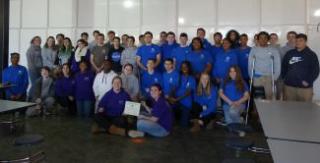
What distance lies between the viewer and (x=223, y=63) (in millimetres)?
6078

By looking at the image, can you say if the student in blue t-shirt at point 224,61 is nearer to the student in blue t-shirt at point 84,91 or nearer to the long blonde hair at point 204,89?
the long blonde hair at point 204,89

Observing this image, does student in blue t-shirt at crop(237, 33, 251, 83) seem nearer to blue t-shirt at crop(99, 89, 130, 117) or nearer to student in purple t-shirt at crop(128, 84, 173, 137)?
student in purple t-shirt at crop(128, 84, 173, 137)

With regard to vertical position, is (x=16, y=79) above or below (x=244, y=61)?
below

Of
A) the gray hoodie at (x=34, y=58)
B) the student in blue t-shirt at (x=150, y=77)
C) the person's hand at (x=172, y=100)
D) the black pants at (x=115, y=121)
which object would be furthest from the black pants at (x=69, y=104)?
Answer: the person's hand at (x=172, y=100)

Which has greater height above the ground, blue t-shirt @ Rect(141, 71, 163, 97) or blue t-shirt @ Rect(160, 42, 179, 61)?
blue t-shirt @ Rect(160, 42, 179, 61)

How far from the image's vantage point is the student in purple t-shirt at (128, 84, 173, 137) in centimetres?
497

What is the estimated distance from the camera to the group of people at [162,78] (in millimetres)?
5254

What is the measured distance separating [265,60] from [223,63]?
76 centimetres

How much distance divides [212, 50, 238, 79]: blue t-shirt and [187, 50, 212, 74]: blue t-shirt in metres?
0.19

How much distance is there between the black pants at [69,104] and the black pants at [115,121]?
1.70 m

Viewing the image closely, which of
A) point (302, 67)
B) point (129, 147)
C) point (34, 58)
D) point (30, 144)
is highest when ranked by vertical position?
point (34, 58)

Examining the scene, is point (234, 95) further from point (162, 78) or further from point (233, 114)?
point (162, 78)

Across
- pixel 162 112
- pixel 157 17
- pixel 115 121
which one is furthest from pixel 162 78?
pixel 157 17

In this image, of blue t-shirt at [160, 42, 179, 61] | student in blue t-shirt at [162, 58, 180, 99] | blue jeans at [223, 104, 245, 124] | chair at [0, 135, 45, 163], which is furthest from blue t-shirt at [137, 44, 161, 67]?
chair at [0, 135, 45, 163]
